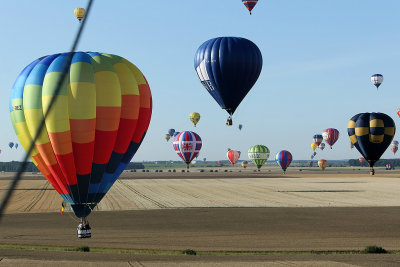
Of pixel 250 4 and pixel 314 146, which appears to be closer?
pixel 250 4

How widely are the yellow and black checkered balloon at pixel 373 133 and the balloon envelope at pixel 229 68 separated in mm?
28778

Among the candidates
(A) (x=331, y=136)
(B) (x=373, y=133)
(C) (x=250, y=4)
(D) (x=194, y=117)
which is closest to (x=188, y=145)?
(D) (x=194, y=117)

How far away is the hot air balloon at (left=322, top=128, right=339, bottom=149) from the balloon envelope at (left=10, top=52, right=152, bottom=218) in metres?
128

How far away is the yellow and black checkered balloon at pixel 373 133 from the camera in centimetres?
7481

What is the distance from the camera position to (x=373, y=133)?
74875 mm

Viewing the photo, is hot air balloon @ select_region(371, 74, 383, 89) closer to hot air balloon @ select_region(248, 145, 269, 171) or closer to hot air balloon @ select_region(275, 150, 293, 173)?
hot air balloon @ select_region(275, 150, 293, 173)

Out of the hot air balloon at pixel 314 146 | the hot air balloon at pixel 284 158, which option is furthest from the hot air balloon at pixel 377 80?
the hot air balloon at pixel 314 146

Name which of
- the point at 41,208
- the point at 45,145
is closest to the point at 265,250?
the point at 45,145

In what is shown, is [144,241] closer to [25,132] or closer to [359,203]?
[25,132]

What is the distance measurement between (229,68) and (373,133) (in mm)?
32149

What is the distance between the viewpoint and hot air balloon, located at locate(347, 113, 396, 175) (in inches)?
2945

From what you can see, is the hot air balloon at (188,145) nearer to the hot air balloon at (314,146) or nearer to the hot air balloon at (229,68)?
the hot air balloon at (229,68)

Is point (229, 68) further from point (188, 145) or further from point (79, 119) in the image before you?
point (188, 145)

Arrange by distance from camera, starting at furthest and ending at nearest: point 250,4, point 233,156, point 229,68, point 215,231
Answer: point 233,156 → point 250,4 → point 229,68 → point 215,231
